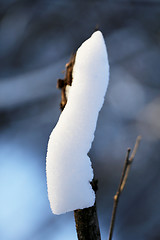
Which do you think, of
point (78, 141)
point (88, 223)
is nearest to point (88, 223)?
point (88, 223)

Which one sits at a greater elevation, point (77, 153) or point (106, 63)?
point (106, 63)

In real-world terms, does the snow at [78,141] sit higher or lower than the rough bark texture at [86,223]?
higher

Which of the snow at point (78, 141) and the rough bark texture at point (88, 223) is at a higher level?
the snow at point (78, 141)

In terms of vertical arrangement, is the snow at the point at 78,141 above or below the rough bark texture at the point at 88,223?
above

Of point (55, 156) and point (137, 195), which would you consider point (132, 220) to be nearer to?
point (137, 195)

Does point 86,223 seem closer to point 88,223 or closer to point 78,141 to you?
point 88,223

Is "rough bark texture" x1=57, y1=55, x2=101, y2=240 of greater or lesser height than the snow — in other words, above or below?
below

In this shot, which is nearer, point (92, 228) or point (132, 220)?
point (92, 228)

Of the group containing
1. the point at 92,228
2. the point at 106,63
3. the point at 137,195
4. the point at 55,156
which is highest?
the point at 137,195

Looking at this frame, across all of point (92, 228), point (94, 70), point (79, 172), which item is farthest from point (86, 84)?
point (92, 228)
